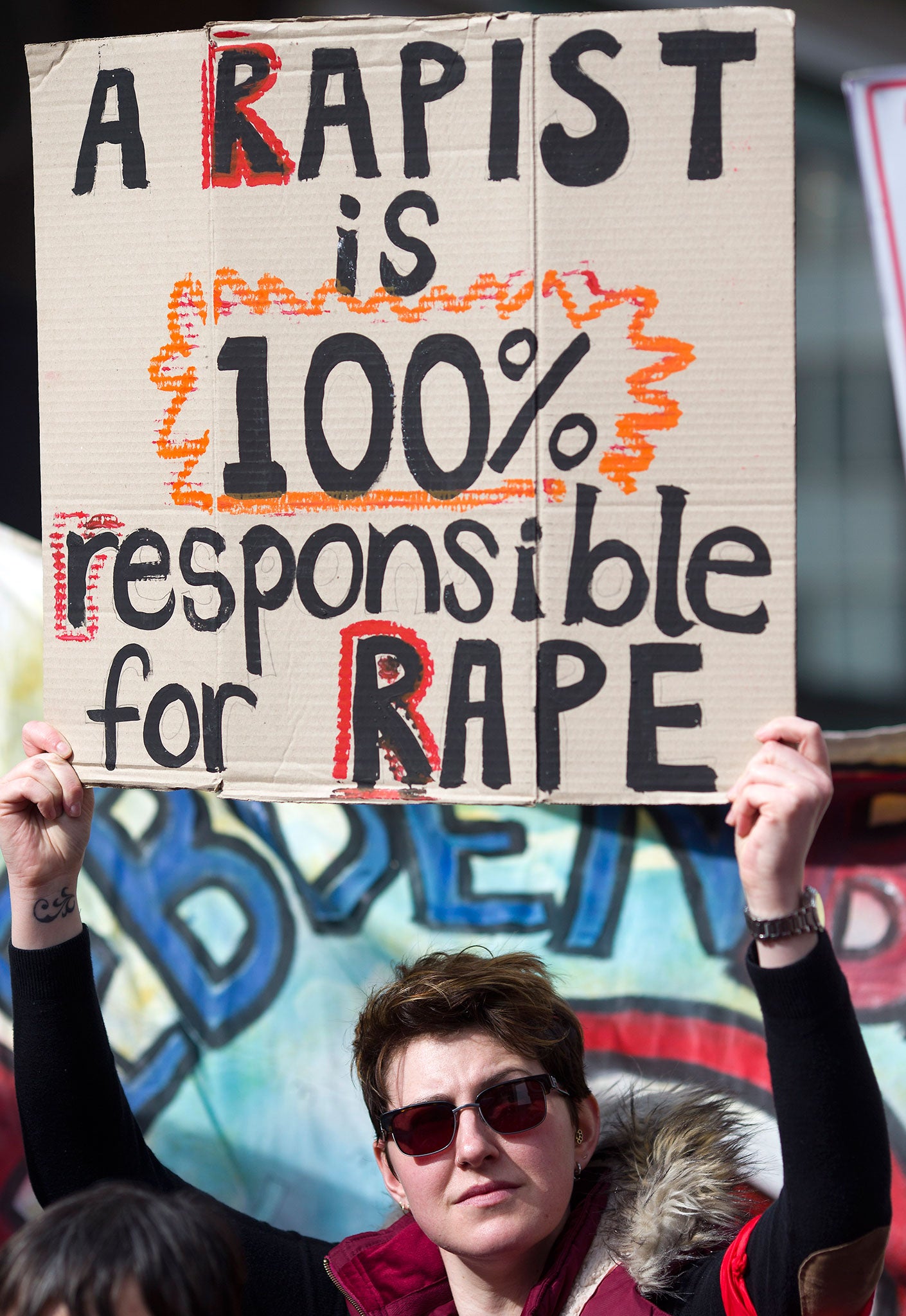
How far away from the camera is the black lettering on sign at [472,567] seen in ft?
4.61

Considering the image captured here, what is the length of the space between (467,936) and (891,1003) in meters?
0.88

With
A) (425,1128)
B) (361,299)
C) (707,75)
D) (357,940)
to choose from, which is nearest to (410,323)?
(361,299)

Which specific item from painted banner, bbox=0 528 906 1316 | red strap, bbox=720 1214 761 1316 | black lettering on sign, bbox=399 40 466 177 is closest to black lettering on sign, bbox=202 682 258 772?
black lettering on sign, bbox=399 40 466 177

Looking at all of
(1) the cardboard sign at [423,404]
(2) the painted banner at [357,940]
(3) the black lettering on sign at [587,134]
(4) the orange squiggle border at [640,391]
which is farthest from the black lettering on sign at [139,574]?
(2) the painted banner at [357,940]

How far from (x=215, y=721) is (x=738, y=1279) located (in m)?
0.87

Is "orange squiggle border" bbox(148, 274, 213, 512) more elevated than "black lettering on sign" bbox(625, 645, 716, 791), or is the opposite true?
"orange squiggle border" bbox(148, 274, 213, 512)

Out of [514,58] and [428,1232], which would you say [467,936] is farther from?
[514,58]

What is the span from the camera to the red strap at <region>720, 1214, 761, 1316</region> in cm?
127

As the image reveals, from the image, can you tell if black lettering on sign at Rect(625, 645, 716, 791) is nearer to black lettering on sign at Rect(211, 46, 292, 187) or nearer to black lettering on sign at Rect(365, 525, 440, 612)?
black lettering on sign at Rect(365, 525, 440, 612)

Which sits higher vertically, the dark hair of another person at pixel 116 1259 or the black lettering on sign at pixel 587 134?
the black lettering on sign at pixel 587 134

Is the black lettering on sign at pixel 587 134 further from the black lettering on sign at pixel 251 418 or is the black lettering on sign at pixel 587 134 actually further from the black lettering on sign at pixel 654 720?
the black lettering on sign at pixel 654 720

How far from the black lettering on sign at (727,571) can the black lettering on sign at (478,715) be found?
0.79 ft

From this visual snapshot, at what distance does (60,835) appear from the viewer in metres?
1.54

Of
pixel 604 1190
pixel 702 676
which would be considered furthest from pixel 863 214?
pixel 604 1190
